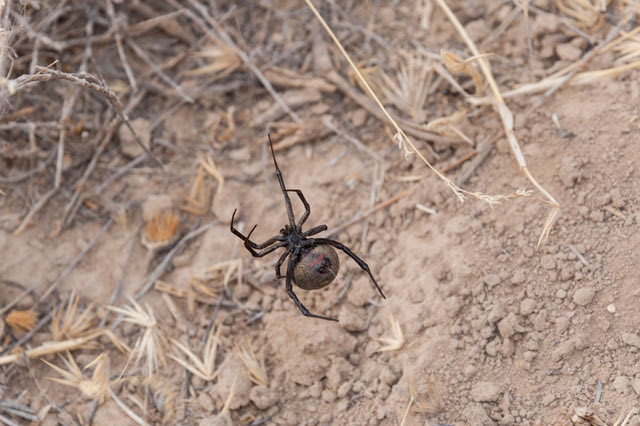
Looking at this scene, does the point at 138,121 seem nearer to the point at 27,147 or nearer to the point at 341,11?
the point at 27,147

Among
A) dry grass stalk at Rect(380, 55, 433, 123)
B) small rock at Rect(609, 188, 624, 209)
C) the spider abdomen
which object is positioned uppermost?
dry grass stalk at Rect(380, 55, 433, 123)

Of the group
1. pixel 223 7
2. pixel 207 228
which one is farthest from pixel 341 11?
pixel 207 228

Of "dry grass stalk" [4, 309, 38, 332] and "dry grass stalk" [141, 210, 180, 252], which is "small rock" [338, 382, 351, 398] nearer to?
"dry grass stalk" [141, 210, 180, 252]

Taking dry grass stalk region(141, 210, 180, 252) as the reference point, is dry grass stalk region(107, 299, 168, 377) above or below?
below

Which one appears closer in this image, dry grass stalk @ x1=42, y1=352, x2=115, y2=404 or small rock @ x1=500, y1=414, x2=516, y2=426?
small rock @ x1=500, y1=414, x2=516, y2=426

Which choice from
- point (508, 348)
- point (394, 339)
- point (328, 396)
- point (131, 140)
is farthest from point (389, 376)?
point (131, 140)

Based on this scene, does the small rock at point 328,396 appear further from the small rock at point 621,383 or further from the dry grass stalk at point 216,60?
the dry grass stalk at point 216,60

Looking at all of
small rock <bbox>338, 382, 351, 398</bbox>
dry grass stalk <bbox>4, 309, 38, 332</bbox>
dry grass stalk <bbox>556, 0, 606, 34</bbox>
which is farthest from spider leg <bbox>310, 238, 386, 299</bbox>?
dry grass stalk <bbox>556, 0, 606, 34</bbox>
